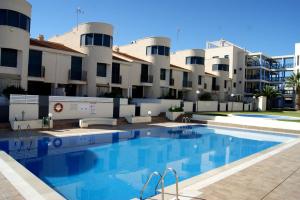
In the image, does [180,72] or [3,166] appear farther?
[180,72]

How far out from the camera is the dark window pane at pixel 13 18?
25.0 m

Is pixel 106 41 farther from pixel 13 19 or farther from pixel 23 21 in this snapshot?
pixel 13 19

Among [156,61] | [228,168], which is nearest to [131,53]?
[156,61]

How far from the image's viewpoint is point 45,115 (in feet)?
78.7

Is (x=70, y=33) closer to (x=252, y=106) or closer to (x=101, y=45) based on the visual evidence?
(x=101, y=45)

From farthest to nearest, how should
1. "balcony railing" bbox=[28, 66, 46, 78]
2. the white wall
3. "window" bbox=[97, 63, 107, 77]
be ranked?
the white wall → "window" bbox=[97, 63, 107, 77] → "balcony railing" bbox=[28, 66, 46, 78]

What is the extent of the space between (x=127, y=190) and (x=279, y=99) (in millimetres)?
68686

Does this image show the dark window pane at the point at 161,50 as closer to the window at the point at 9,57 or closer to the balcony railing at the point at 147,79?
the balcony railing at the point at 147,79

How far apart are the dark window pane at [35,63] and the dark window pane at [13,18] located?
4.15 meters

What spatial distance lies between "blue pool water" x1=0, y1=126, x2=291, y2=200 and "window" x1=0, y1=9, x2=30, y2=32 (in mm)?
12762

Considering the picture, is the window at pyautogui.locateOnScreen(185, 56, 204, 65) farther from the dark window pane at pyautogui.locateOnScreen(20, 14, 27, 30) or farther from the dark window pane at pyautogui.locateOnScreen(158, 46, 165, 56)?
the dark window pane at pyautogui.locateOnScreen(20, 14, 27, 30)

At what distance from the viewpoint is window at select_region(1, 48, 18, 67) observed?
83.7ft

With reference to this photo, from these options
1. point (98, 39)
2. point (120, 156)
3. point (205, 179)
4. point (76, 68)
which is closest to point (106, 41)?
point (98, 39)

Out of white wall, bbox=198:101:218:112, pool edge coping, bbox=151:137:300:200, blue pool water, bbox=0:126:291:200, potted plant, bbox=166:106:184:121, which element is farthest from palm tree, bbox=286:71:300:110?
pool edge coping, bbox=151:137:300:200
